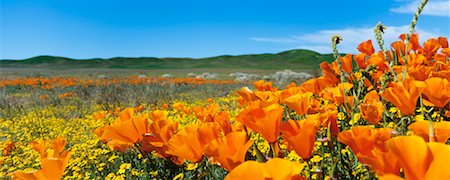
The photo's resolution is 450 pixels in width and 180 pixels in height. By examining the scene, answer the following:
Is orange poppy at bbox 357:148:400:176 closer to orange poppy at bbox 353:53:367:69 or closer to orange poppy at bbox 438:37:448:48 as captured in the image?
orange poppy at bbox 353:53:367:69

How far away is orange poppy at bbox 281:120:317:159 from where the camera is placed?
107cm

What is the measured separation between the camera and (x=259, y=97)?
176cm

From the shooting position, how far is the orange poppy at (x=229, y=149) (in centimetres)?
104

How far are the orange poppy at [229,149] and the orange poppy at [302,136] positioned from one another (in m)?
0.12

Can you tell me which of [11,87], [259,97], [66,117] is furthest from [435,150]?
[11,87]

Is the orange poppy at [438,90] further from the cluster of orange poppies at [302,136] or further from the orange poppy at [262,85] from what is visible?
the orange poppy at [262,85]

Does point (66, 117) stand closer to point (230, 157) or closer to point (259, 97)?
point (259, 97)

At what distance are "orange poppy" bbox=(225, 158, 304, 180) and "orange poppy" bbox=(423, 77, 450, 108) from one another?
848 millimetres

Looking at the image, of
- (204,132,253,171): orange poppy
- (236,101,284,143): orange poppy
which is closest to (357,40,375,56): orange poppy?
(236,101,284,143): orange poppy

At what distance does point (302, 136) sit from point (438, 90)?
66 centimetres

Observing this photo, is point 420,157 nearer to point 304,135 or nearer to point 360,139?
point 360,139

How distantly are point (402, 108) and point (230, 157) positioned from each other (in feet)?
2.20

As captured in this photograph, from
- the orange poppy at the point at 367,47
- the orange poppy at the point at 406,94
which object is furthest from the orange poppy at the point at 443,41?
the orange poppy at the point at 406,94

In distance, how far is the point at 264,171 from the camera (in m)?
0.82
